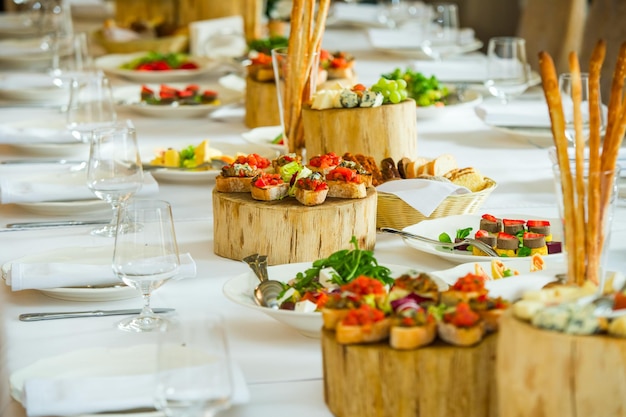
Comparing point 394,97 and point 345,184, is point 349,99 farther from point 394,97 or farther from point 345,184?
point 345,184

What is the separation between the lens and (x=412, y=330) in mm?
1126

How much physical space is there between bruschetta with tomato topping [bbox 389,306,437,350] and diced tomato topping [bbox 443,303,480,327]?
18 mm

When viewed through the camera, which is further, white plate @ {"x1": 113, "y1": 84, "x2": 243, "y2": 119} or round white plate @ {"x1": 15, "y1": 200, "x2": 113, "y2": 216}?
white plate @ {"x1": 113, "y1": 84, "x2": 243, "y2": 119}

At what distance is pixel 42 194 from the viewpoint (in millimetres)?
2119

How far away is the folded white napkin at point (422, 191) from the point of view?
6.23 ft

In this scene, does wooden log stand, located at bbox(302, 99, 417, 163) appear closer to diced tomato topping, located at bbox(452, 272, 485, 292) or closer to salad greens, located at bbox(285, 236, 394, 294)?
salad greens, located at bbox(285, 236, 394, 294)

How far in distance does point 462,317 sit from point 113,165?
0.97m

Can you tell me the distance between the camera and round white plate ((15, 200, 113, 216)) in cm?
212

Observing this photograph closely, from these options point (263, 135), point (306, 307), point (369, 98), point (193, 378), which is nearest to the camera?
point (193, 378)

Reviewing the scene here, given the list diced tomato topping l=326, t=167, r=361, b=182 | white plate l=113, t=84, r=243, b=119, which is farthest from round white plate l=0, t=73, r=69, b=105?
diced tomato topping l=326, t=167, r=361, b=182

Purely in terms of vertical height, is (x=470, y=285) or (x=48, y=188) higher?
(x=470, y=285)

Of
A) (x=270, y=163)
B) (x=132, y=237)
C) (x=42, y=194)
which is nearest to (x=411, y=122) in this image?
(x=270, y=163)

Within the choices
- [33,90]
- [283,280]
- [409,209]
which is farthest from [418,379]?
[33,90]

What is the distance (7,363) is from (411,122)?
1.22m
